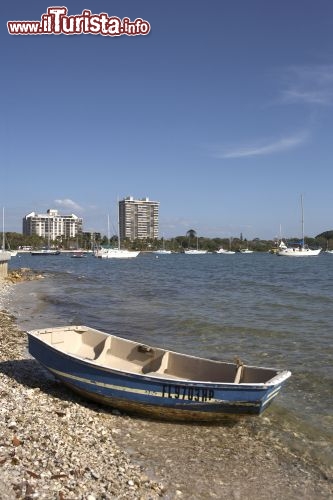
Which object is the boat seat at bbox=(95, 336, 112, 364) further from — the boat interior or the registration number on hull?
the registration number on hull

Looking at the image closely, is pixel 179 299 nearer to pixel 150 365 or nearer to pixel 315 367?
pixel 315 367

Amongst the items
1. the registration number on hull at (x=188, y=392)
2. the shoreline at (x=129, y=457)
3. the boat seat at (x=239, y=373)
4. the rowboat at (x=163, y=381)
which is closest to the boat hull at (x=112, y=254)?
the rowboat at (x=163, y=381)

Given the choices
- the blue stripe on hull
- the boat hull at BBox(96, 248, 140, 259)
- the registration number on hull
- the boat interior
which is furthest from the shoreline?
the boat hull at BBox(96, 248, 140, 259)

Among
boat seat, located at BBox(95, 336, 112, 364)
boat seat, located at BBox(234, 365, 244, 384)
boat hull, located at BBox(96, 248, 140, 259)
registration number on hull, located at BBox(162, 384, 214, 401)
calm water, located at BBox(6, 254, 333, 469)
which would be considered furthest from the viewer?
boat hull, located at BBox(96, 248, 140, 259)

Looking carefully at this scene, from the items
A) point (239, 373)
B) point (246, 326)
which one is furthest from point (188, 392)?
point (246, 326)

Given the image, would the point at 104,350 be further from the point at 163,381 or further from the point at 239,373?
the point at 239,373

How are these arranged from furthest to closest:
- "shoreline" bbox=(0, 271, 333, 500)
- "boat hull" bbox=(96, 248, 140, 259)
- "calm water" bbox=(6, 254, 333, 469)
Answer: "boat hull" bbox=(96, 248, 140, 259)
"calm water" bbox=(6, 254, 333, 469)
"shoreline" bbox=(0, 271, 333, 500)

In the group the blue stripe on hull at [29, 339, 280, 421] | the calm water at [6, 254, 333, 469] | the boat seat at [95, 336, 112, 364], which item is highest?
the boat seat at [95, 336, 112, 364]

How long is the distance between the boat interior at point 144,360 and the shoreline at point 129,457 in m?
1.15

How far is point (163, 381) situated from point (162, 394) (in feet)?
1.06

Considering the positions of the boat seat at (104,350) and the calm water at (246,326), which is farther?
the boat seat at (104,350)

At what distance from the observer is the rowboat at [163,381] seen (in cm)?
989

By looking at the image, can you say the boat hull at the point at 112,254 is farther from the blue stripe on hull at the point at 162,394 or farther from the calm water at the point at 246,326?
the blue stripe on hull at the point at 162,394

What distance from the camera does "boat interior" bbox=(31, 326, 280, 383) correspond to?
10.8 metres
